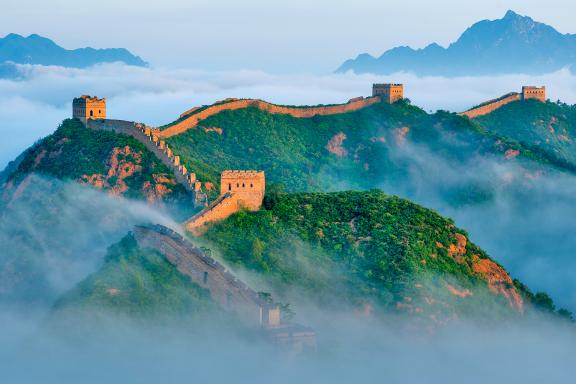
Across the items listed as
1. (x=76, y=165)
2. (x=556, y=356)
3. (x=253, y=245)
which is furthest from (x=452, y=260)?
(x=76, y=165)

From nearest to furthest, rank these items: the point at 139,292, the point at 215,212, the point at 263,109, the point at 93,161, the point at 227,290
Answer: the point at 227,290 → the point at 139,292 → the point at 215,212 → the point at 93,161 → the point at 263,109

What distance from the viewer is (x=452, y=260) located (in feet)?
335

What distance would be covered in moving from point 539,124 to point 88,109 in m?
70.2

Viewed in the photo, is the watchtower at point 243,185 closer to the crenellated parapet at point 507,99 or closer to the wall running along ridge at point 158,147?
the wall running along ridge at point 158,147

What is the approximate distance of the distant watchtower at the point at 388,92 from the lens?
156125mm

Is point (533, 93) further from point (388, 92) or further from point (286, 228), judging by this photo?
point (286, 228)

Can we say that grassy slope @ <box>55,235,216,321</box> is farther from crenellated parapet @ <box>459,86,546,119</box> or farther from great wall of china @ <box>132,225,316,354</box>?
crenellated parapet @ <box>459,86,546,119</box>

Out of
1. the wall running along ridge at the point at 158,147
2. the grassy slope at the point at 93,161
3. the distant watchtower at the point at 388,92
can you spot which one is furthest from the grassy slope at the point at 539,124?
the grassy slope at the point at 93,161

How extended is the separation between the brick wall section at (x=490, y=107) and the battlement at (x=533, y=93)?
2.79 feet

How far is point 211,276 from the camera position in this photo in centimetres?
8356

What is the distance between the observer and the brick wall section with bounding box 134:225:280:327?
262ft

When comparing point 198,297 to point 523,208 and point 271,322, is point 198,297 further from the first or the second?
point 523,208

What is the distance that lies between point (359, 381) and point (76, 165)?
3945cm

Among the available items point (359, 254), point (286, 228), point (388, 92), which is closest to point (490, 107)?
point (388, 92)
